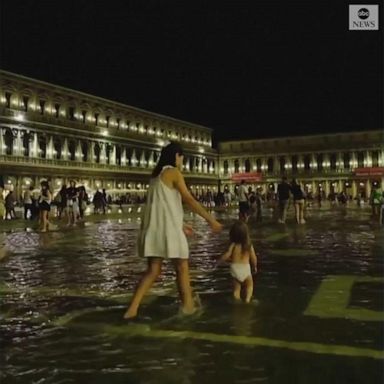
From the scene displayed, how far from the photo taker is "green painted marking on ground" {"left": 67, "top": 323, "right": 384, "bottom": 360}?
3619mm

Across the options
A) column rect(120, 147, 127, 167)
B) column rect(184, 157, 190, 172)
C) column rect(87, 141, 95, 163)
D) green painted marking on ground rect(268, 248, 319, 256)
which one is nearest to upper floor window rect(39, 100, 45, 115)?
column rect(87, 141, 95, 163)

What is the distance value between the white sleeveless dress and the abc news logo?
4.61 meters

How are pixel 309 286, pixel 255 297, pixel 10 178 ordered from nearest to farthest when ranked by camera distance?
pixel 255 297, pixel 309 286, pixel 10 178

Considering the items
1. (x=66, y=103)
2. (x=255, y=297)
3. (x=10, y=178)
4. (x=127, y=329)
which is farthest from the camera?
(x=66, y=103)

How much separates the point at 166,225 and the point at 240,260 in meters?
1.13

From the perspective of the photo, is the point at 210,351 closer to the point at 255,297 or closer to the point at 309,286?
the point at 255,297

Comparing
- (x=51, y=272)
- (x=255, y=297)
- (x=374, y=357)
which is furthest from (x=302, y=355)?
(x=51, y=272)

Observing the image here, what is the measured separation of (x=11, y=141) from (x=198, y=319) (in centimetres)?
5508

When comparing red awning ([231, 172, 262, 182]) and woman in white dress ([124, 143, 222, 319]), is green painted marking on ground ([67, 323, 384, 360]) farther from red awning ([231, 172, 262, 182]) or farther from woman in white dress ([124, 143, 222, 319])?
red awning ([231, 172, 262, 182])

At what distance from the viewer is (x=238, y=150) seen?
338 feet

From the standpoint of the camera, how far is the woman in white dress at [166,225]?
4.57 m

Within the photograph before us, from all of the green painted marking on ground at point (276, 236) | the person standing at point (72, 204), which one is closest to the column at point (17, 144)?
the person standing at point (72, 204)

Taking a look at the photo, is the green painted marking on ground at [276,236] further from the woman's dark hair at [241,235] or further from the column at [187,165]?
the column at [187,165]

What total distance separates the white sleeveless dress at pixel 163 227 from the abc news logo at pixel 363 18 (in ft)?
15.1
